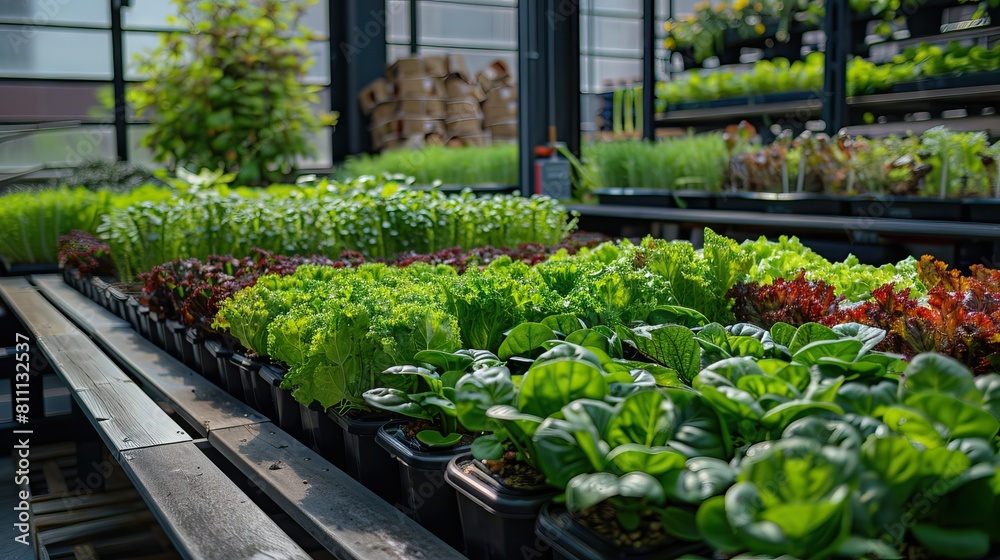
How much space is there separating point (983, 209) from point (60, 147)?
20.3 feet

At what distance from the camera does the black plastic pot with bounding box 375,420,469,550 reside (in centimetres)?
110

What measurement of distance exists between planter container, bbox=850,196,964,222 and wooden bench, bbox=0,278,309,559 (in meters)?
2.70

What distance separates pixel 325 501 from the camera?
1.19 m

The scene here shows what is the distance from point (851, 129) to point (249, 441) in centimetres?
492

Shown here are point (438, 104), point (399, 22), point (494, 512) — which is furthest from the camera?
point (399, 22)

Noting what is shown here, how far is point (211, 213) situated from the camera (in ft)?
9.78

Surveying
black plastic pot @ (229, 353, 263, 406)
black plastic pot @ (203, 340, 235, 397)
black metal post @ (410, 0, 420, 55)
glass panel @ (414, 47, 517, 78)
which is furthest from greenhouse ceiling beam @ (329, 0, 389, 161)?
black plastic pot @ (229, 353, 263, 406)

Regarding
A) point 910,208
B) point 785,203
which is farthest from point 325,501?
point 785,203

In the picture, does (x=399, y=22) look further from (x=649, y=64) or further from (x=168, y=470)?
(x=168, y=470)

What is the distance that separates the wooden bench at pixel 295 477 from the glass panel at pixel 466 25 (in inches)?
252

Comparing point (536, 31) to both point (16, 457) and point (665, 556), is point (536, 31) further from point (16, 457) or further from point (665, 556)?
point (665, 556)

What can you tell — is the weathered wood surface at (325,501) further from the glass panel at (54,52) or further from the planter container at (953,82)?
the glass panel at (54,52)

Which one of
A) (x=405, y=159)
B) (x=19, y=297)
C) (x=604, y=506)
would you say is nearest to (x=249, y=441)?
(x=604, y=506)

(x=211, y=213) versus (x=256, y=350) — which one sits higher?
(x=211, y=213)
